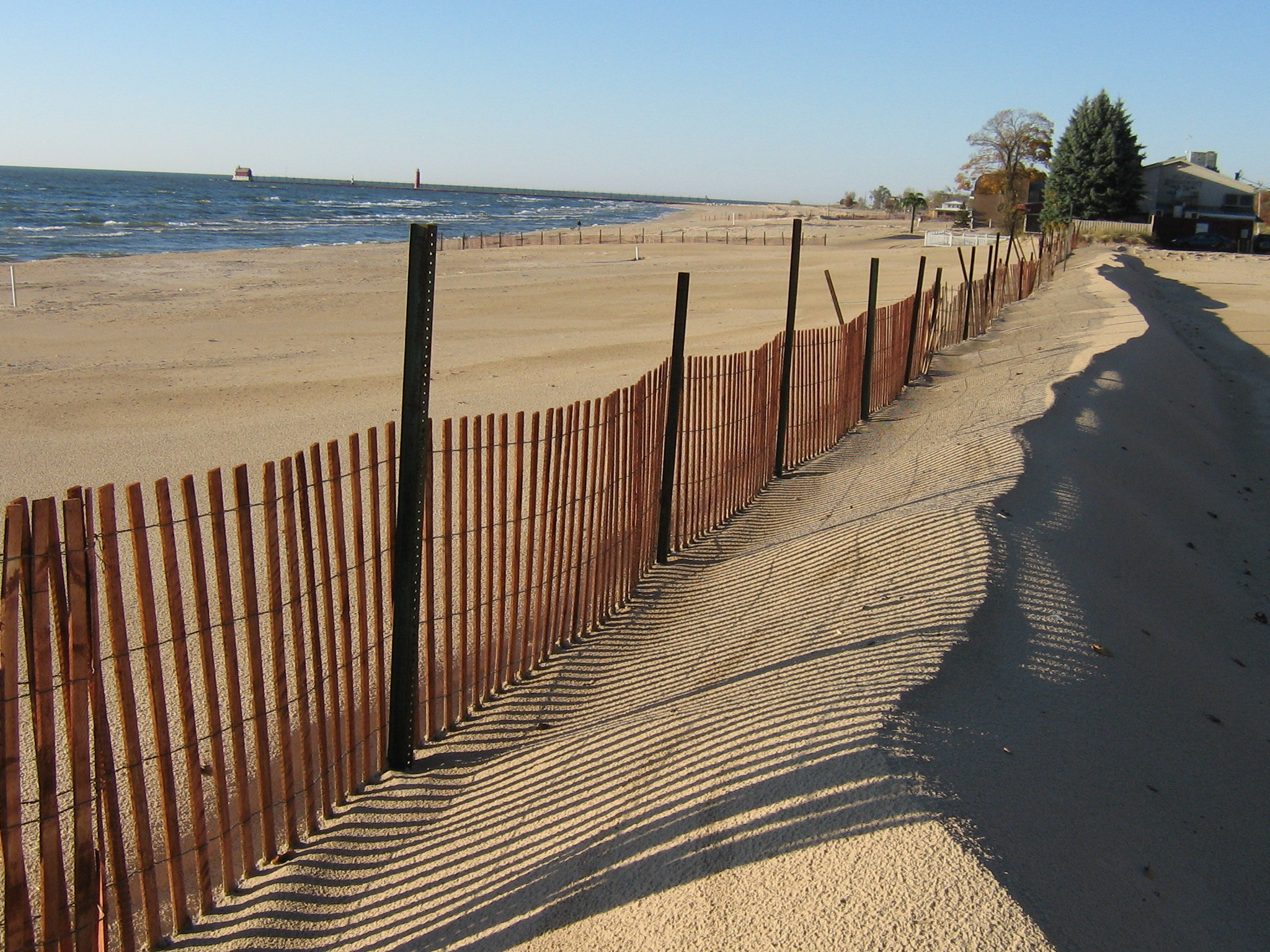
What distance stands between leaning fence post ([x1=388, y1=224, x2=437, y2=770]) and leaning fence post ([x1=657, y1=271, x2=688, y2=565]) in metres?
2.46

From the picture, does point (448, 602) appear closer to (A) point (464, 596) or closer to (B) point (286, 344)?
(A) point (464, 596)

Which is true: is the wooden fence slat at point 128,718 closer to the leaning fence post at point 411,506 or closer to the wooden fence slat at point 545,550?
the leaning fence post at point 411,506

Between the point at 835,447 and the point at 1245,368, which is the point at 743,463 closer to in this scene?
the point at 835,447

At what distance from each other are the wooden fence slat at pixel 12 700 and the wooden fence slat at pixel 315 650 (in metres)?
0.93

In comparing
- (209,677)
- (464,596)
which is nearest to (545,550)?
(464,596)

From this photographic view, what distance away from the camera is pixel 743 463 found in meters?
7.83

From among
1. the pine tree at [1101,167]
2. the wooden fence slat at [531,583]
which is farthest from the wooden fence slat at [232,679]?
the pine tree at [1101,167]

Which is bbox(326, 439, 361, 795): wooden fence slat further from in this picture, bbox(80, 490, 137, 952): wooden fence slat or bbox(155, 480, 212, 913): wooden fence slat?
bbox(80, 490, 137, 952): wooden fence slat

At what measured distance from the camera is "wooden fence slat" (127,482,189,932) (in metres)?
2.77

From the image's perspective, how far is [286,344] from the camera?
16.4m

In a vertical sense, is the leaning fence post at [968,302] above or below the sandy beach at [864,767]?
above

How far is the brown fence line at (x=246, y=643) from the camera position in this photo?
100 inches

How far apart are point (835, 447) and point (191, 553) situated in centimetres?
762

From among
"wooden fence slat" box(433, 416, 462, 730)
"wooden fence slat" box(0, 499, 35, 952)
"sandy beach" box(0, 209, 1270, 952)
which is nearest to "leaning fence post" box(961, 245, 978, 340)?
"sandy beach" box(0, 209, 1270, 952)
